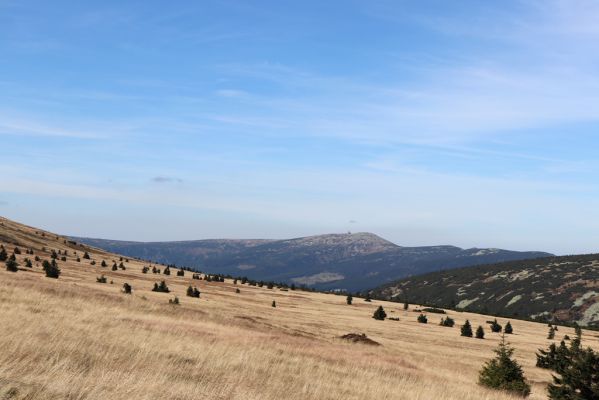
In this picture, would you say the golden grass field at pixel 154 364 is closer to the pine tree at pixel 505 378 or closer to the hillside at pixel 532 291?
the pine tree at pixel 505 378

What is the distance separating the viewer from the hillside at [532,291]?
133 metres

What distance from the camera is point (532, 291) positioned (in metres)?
155

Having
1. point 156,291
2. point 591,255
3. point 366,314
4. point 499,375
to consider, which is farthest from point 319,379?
point 591,255

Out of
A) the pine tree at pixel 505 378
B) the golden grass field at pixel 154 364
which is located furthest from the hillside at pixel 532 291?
the golden grass field at pixel 154 364

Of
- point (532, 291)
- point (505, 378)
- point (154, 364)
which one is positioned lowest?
point (505, 378)

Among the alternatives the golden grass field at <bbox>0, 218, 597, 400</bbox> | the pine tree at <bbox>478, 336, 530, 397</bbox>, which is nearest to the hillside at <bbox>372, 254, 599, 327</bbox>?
the pine tree at <bbox>478, 336, 530, 397</bbox>

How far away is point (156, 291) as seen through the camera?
51.1m

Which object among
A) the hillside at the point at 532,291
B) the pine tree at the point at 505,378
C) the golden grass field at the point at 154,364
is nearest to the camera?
the golden grass field at the point at 154,364

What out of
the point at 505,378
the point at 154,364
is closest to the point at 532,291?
the point at 505,378

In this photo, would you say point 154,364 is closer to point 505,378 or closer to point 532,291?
point 505,378

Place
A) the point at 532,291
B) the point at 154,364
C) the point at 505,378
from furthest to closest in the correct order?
the point at 532,291 → the point at 505,378 → the point at 154,364

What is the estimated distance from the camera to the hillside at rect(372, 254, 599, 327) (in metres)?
133

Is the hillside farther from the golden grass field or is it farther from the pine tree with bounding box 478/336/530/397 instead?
the golden grass field

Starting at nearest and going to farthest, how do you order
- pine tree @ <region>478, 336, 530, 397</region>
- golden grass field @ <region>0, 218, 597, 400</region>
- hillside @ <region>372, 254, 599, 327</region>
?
golden grass field @ <region>0, 218, 597, 400</region> < pine tree @ <region>478, 336, 530, 397</region> < hillside @ <region>372, 254, 599, 327</region>
